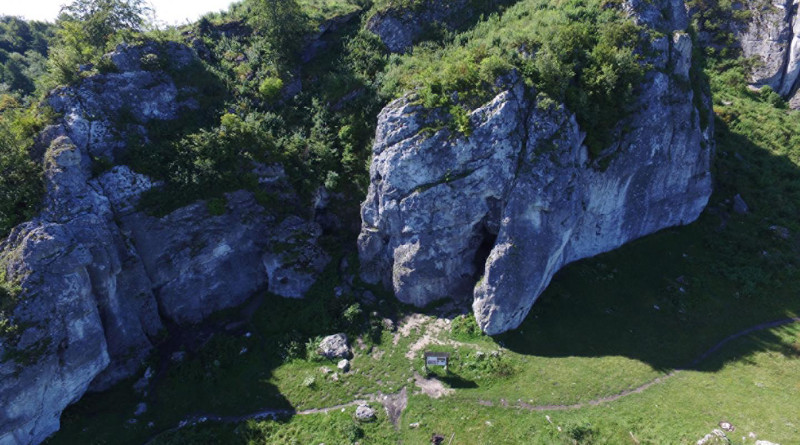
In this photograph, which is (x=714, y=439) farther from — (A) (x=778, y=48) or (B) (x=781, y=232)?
(A) (x=778, y=48)

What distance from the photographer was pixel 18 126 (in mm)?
20844

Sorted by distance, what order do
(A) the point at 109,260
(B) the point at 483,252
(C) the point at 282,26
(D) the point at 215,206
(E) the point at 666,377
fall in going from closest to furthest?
1. (E) the point at 666,377
2. (A) the point at 109,260
3. (D) the point at 215,206
4. (B) the point at 483,252
5. (C) the point at 282,26

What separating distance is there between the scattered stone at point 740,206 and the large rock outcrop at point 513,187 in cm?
716

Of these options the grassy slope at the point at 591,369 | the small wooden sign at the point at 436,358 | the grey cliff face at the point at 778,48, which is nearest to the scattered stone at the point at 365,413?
the grassy slope at the point at 591,369

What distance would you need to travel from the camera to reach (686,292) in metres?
24.7

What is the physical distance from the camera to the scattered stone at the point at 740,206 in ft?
96.7

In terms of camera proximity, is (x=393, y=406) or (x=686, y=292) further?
(x=686, y=292)

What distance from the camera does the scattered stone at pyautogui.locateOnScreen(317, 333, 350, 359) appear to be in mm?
22469

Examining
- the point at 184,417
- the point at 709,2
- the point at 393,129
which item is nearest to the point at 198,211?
the point at 184,417

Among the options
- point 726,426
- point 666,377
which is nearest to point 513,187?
point 666,377

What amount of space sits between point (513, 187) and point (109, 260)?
77.6ft

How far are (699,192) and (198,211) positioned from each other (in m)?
37.3

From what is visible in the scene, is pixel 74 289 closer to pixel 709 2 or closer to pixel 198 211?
pixel 198 211

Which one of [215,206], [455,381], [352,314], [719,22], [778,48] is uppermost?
[719,22]
